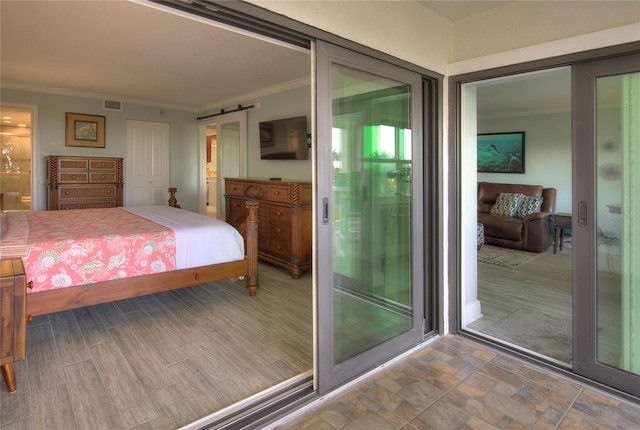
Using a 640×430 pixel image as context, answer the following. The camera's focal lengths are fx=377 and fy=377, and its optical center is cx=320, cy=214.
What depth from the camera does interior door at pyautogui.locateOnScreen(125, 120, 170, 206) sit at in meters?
6.66

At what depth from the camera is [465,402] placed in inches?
80.2

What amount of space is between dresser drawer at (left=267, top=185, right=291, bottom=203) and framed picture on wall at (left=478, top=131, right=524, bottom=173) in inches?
188

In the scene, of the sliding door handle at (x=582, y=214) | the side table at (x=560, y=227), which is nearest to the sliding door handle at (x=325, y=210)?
the sliding door handle at (x=582, y=214)

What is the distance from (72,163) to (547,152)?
787 cm

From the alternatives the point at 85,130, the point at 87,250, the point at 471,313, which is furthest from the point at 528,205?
the point at 85,130

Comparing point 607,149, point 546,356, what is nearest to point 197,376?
point 546,356

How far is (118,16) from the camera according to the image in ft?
10.1

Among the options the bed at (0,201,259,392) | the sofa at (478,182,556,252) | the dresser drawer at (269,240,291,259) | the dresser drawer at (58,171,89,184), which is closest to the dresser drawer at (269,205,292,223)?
the dresser drawer at (269,240,291,259)

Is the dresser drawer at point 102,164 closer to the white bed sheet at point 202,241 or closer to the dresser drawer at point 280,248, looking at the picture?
the white bed sheet at point 202,241

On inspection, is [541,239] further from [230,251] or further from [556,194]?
[230,251]

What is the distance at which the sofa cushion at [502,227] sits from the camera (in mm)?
5917

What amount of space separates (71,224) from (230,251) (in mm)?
1462

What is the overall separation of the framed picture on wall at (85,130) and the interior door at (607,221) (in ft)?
21.5

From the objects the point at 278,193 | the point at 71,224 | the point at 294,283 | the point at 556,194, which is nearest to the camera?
the point at 71,224
